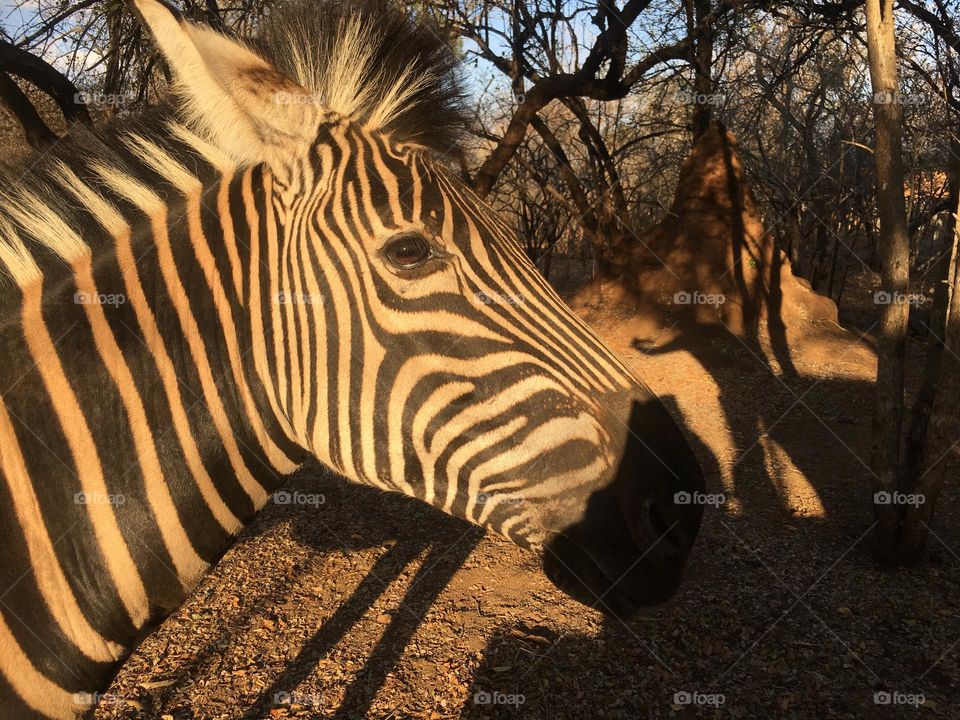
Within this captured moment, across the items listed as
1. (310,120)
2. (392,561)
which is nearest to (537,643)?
(392,561)

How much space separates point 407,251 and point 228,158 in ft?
1.94

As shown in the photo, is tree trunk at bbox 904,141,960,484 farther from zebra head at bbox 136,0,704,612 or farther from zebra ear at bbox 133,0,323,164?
zebra ear at bbox 133,0,323,164

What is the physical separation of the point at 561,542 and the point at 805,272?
16291 millimetres

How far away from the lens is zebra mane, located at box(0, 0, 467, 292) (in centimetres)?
176

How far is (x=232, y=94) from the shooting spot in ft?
5.41

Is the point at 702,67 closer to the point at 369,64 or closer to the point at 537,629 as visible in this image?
the point at 537,629

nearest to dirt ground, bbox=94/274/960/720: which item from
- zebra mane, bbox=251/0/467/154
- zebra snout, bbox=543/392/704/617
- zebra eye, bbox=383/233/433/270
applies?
zebra snout, bbox=543/392/704/617

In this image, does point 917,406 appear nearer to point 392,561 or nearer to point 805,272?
point 392,561

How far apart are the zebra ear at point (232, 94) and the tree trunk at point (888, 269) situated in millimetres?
4385

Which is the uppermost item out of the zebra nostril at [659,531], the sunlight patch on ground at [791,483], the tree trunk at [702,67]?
the tree trunk at [702,67]

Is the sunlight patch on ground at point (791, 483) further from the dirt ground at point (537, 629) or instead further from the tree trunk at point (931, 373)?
the tree trunk at point (931, 373)

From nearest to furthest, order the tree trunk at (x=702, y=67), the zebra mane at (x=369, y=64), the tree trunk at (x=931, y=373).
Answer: the zebra mane at (x=369, y=64), the tree trunk at (x=931, y=373), the tree trunk at (x=702, y=67)

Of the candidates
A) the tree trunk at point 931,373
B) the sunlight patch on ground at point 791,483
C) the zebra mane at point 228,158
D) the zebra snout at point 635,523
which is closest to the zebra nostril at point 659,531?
the zebra snout at point 635,523

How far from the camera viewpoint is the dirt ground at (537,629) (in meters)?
3.94
